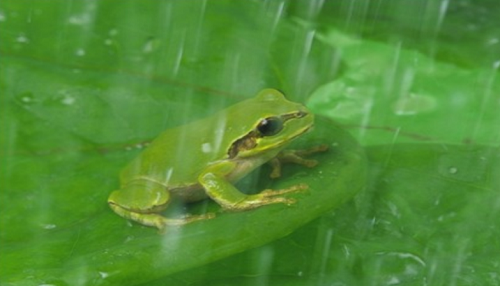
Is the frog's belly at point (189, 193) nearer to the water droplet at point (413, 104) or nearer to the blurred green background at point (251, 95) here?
the blurred green background at point (251, 95)

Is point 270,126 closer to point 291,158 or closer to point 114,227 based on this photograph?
point 291,158

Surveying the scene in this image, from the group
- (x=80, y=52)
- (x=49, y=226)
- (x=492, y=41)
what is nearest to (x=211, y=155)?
(x=49, y=226)

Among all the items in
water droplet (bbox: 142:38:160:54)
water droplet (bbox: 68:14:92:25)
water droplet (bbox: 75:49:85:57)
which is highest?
water droplet (bbox: 68:14:92:25)

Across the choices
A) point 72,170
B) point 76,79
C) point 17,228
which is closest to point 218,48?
point 76,79

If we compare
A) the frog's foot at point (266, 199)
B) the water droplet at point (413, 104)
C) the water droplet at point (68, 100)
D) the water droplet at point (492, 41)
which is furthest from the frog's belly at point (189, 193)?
the water droplet at point (492, 41)

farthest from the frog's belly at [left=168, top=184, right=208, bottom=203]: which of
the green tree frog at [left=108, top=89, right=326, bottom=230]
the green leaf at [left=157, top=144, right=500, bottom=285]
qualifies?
the green leaf at [left=157, top=144, right=500, bottom=285]

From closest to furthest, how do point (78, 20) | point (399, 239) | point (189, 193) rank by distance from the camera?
point (399, 239) < point (189, 193) < point (78, 20)

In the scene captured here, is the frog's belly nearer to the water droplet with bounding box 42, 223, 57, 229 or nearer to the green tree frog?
the green tree frog
